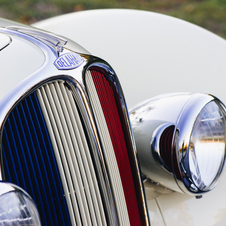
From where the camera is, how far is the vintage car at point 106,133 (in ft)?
4.37

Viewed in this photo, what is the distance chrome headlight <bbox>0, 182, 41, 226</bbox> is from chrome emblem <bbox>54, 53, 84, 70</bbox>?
48 cm

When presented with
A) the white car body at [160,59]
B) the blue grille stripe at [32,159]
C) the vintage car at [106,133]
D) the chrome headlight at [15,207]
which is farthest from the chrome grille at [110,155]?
the chrome headlight at [15,207]

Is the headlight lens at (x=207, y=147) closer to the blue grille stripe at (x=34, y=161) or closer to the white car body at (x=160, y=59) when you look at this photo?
the white car body at (x=160, y=59)

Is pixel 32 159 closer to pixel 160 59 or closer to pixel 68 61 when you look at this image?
pixel 68 61

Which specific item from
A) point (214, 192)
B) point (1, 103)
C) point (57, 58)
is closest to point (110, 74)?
point (57, 58)

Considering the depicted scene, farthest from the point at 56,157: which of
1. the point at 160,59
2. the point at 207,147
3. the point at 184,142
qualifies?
the point at 160,59

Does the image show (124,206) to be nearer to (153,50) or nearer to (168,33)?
(153,50)

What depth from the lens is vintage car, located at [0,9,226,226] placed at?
1331 millimetres

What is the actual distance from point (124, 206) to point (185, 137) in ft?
1.17

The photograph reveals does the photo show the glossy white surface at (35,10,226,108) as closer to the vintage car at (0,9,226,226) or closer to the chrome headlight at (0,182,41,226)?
the vintage car at (0,9,226,226)

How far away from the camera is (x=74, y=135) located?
1.43m

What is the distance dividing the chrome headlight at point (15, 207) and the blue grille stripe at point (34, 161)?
0.51 ft

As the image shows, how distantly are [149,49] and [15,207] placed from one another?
1.26 meters

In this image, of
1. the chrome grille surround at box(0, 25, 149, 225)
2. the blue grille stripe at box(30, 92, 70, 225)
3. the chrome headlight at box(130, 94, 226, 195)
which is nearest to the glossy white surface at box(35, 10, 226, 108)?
the chrome headlight at box(130, 94, 226, 195)
